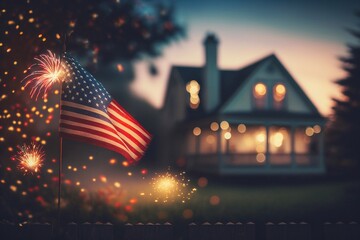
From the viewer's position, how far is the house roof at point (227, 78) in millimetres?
27812

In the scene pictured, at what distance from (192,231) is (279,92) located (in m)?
22.3

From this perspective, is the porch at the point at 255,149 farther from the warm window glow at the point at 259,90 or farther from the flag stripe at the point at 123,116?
the flag stripe at the point at 123,116

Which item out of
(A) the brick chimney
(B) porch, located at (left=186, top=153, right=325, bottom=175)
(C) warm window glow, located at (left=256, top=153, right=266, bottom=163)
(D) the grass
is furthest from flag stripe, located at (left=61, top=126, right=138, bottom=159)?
(C) warm window glow, located at (left=256, top=153, right=266, bottom=163)

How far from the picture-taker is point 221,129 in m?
27.4

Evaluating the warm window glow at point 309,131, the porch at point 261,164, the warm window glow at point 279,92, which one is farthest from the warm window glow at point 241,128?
the warm window glow at point 309,131

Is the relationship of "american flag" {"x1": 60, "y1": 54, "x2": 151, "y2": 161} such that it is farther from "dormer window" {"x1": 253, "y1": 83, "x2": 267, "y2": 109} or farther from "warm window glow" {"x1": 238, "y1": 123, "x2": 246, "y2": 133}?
"warm window glow" {"x1": 238, "y1": 123, "x2": 246, "y2": 133}

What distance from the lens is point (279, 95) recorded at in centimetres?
2828

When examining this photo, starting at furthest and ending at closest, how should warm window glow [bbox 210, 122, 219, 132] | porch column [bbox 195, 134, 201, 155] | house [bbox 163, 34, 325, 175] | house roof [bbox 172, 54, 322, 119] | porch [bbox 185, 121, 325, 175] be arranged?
porch column [bbox 195, 134, 201, 155], warm window glow [bbox 210, 122, 219, 132], house roof [bbox 172, 54, 322, 119], house [bbox 163, 34, 325, 175], porch [bbox 185, 121, 325, 175]

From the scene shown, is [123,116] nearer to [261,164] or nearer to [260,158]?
[261,164]

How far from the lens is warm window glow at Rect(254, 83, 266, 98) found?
27.9 metres

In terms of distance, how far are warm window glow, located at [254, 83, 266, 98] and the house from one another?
0.06 meters

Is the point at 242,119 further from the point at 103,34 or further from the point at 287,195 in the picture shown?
the point at 103,34

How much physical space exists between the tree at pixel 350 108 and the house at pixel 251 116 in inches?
72.6

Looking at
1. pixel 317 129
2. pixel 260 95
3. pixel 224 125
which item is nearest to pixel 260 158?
pixel 224 125
